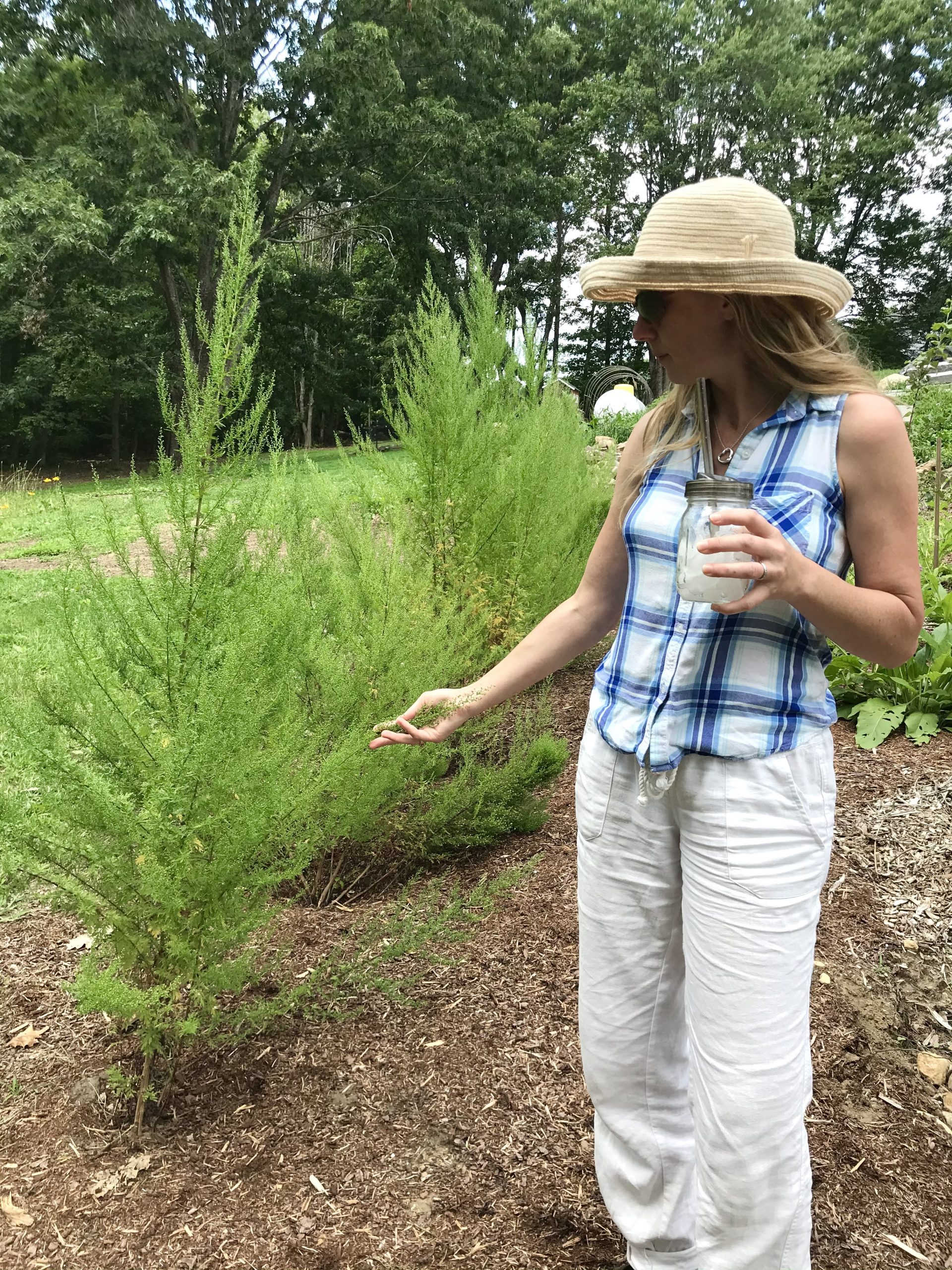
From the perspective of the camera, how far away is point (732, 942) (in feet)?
4.22

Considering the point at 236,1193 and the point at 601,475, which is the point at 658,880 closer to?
the point at 236,1193

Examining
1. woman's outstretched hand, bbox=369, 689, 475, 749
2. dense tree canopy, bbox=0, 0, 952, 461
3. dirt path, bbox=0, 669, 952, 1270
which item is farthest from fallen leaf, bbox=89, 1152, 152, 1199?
dense tree canopy, bbox=0, 0, 952, 461

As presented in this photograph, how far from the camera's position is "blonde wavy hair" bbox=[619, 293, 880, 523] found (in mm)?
1321

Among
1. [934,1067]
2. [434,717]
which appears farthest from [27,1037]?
[934,1067]

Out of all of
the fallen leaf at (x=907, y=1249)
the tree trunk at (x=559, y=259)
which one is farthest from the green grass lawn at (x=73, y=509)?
the tree trunk at (x=559, y=259)

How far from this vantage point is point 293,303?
75.6ft

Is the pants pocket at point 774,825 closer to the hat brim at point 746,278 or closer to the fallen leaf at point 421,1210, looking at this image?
the hat brim at point 746,278

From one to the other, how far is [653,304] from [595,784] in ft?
2.44

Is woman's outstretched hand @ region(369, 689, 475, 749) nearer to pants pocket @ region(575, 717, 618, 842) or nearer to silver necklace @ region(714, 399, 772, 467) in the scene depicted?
pants pocket @ region(575, 717, 618, 842)

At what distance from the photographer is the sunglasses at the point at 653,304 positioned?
1385 mm

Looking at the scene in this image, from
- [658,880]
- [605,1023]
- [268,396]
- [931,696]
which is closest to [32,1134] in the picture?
[605,1023]

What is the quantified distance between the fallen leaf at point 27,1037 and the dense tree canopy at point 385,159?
1437cm

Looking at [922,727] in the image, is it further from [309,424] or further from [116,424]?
[116,424]

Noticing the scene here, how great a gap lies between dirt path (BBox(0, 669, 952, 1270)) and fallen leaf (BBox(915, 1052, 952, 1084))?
1.2 inches
